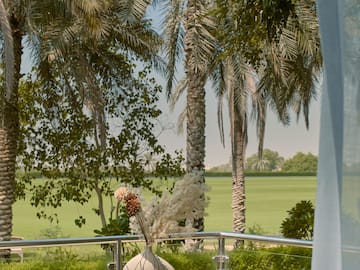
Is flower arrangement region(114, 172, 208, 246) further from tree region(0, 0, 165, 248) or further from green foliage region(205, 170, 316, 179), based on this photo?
green foliage region(205, 170, 316, 179)

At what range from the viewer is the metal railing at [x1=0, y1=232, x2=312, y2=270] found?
3.57 meters

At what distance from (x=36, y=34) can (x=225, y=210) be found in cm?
1099

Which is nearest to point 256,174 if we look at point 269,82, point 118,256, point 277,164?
point 277,164

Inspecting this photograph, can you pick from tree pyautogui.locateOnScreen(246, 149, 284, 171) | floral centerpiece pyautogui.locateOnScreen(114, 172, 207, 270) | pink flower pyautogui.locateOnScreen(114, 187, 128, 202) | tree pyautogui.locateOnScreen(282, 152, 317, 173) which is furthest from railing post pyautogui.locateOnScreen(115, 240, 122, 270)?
tree pyautogui.locateOnScreen(282, 152, 317, 173)

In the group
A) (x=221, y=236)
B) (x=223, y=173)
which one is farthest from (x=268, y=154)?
(x=221, y=236)

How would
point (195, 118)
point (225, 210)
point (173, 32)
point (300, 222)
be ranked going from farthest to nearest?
point (225, 210), point (173, 32), point (195, 118), point (300, 222)

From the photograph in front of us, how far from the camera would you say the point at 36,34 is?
36.3 feet

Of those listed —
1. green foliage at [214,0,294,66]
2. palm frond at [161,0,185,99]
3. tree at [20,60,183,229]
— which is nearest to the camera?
green foliage at [214,0,294,66]

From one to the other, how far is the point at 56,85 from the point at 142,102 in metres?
2.01

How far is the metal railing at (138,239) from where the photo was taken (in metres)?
3.57

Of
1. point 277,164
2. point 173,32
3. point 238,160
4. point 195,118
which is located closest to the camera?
point 195,118

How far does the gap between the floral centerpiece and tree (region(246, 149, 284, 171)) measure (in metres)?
11.6

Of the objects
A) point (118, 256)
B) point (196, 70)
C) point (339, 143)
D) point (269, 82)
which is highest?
point (269, 82)

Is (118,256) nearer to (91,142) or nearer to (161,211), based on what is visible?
(161,211)
